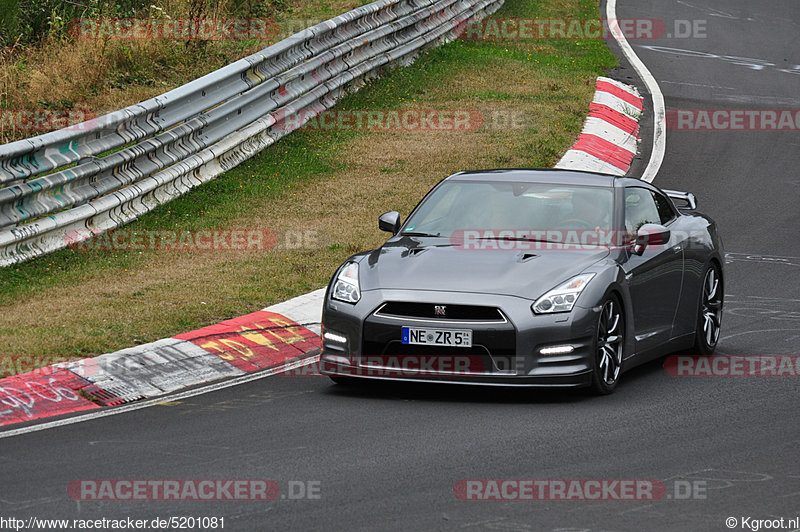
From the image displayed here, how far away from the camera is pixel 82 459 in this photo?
6.68 meters

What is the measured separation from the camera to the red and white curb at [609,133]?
16953 mm

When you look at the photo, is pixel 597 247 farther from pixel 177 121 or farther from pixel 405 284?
pixel 177 121

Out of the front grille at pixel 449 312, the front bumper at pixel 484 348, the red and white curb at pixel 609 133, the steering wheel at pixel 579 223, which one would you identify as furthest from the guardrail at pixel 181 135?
the steering wheel at pixel 579 223

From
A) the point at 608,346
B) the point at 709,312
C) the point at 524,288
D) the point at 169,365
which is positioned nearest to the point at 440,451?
the point at 524,288

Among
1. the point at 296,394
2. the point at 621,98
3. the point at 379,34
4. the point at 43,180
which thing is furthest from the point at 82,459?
the point at 621,98

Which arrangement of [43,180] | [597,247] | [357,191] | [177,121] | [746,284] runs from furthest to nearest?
[357,191] → [177,121] → [746,284] → [43,180] → [597,247]

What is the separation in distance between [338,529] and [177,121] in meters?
8.90

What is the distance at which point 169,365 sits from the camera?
8844 millimetres

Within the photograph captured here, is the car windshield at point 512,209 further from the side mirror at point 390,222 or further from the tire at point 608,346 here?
the tire at point 608,346

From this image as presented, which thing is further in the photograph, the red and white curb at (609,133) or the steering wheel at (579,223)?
the red and white curb at (609,133)

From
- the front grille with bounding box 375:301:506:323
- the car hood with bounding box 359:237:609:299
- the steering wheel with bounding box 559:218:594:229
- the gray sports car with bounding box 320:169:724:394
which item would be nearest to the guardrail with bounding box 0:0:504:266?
the gray sports car with bounding box 320:169:724:394

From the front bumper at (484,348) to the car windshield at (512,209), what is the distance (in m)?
1.15

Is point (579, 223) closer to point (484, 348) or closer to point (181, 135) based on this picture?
point (484, 348)

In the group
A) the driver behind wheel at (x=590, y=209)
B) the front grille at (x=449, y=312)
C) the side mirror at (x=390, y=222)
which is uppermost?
the driver behind wheel at (x=590, y=209)
